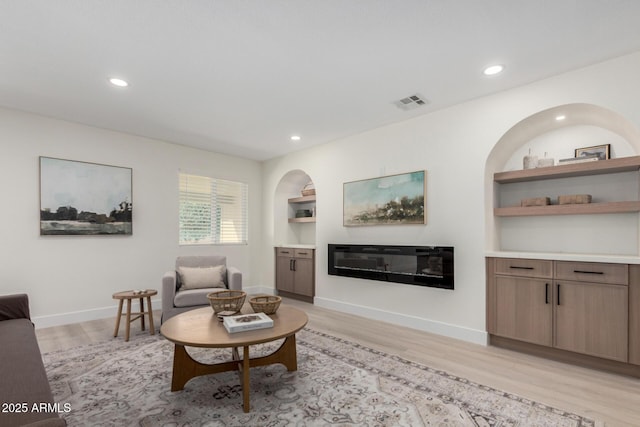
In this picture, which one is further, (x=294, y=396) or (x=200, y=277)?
(x=200, y=277)

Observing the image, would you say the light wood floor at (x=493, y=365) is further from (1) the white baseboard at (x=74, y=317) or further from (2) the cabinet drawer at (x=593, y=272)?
(2) the cabinet drawer at (x=593, y=272)

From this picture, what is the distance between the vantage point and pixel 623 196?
2891mm

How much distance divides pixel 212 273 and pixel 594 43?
4.44 metres

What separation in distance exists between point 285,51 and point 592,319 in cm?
343

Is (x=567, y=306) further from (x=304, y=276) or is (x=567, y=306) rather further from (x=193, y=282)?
(x=193, y=282)

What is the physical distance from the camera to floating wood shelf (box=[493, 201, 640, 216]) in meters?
2.70

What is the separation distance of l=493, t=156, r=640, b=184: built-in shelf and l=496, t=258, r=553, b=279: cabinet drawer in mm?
843

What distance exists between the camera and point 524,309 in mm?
3061

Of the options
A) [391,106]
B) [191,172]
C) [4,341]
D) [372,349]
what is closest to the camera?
[4,341]

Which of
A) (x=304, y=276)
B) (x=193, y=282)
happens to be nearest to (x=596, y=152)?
(x=304, y=276)

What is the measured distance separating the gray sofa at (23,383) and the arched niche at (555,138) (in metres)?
3.59

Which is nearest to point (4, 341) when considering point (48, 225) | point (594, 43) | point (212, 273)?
point (212, 273)

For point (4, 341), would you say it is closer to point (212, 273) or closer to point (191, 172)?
point (212, 273)

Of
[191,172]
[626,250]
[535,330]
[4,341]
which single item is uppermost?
[191,172]
